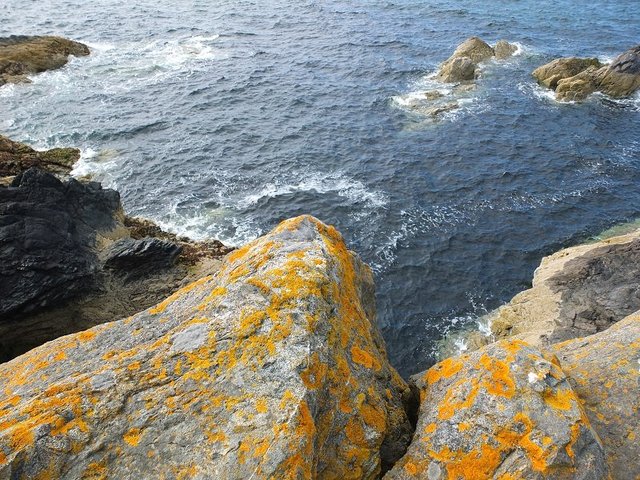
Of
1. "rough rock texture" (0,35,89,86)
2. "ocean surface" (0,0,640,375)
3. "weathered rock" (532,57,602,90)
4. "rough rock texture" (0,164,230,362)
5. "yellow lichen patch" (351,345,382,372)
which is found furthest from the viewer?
"rough rock texture" (0,35,89,86)

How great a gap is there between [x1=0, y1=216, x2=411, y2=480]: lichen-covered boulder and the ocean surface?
46.0ft

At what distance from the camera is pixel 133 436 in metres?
6.52

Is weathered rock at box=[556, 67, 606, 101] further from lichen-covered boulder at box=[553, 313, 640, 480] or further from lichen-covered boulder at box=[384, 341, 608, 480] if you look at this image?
lichen-covered boulder at box=[384, 341, 608, 480]

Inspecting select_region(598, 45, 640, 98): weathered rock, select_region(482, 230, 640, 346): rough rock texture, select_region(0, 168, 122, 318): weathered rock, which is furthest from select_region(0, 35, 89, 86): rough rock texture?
select_region(598, 45, 640, 98): weathered rock

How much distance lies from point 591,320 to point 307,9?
6713 centimetres

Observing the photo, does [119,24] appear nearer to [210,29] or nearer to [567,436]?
[210,29]

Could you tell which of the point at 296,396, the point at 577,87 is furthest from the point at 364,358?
the point at 577,87

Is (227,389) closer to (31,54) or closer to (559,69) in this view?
(559,69)

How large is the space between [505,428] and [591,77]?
151 ft

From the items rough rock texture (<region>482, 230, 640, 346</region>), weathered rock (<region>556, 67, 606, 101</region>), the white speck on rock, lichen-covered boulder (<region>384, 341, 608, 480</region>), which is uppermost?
the white speck on rock

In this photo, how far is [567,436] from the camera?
6.94 metres

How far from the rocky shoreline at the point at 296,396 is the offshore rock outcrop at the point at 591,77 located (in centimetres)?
3813

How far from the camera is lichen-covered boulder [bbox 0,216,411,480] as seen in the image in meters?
6.26

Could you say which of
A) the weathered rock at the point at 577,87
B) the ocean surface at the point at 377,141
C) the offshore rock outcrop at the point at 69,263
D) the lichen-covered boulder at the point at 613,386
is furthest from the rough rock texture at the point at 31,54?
the lichen-covered boulder at the point at 613,386
